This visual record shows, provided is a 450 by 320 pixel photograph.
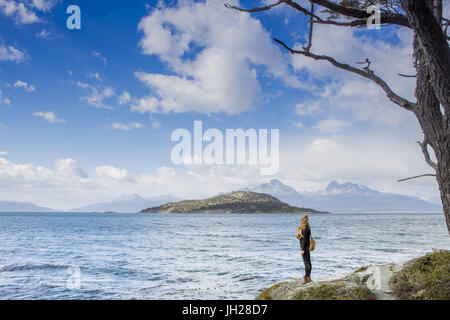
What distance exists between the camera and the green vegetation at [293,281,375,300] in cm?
769

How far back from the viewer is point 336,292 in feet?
26.0

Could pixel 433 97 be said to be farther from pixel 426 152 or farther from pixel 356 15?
pixel 356 15

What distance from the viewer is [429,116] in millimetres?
6160

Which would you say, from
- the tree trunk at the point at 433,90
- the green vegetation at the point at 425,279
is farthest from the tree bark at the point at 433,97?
the green vegetation at the point at 425,279

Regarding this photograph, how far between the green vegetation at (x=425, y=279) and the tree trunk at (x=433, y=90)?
2.19 m

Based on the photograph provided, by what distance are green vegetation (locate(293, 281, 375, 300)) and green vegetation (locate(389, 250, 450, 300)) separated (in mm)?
830

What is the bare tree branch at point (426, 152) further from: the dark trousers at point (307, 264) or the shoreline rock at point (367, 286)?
the dark trousers at point (307, 264)

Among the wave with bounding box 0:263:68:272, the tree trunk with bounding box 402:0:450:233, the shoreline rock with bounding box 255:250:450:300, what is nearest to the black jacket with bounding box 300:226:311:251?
the shoreline rock with bounding box 255:250:450:300

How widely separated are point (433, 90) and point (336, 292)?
5305mm

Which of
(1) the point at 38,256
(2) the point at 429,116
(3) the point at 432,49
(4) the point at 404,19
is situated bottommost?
(1) the point at 38,256

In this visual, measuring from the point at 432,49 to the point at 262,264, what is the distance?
1723 centimetres

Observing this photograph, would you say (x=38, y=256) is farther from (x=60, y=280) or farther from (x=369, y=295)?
(x=369, y=295)
